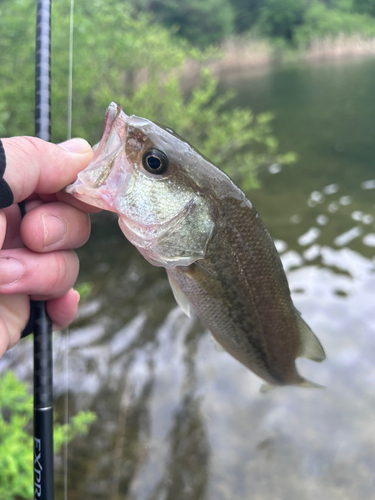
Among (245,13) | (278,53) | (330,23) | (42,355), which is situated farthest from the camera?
(245,13)

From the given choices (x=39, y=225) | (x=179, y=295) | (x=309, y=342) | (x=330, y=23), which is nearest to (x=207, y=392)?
(x=309, y=342)

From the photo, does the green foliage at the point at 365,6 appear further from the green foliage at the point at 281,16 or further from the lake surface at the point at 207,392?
the lake surface at the point at 207,392

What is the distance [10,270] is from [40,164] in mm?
351

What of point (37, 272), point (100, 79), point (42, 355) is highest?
point (37, 272)

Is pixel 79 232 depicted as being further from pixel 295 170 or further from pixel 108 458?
pixel 295 170

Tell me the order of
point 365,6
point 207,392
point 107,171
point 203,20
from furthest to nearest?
point 365,6 < point 203,20 < point 207,392 < point 107,171

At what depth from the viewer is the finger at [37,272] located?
1.24 meters

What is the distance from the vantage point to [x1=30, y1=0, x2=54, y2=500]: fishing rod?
1272 millimetres

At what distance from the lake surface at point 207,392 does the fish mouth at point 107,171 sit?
2.73m

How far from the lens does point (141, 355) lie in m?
4.13

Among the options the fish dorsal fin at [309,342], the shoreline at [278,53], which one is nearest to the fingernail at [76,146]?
the fish dorsal fin at [309,342]

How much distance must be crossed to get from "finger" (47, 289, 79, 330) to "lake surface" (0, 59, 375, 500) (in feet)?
6.89

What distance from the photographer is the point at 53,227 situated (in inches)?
49.4

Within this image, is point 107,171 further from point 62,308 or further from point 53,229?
point 62,308
